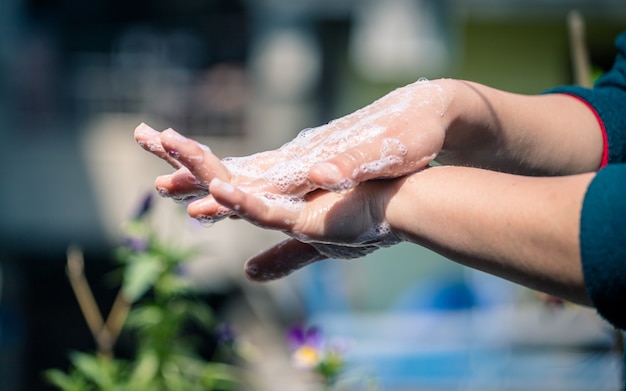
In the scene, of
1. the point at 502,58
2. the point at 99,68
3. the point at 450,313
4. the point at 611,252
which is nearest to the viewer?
the point at 611,252

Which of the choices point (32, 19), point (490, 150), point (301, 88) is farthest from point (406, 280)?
point (490, 150)

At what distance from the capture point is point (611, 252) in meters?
0.88

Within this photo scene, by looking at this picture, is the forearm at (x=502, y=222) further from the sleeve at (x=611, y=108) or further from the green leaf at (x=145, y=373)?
the green leaf at (x=145, y=373)

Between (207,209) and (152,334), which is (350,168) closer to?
(207,209)

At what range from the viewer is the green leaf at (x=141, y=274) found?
186cm

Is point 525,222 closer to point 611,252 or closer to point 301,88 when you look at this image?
point 611,252

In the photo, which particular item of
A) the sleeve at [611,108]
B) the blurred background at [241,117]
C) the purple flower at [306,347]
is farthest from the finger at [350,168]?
the blurred background at [241,117]

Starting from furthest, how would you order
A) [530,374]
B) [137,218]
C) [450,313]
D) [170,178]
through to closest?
[450,313], [530,374], [137,218], [170,178]

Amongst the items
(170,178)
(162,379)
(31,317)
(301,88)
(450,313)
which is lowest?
(31,317)

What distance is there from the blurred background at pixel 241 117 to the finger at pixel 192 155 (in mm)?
3567

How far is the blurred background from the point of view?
17.2ft

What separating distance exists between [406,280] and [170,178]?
5740mm

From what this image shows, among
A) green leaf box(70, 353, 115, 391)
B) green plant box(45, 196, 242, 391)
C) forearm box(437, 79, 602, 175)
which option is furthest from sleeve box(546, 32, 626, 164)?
green leaf box(70, 353, 115, 391)

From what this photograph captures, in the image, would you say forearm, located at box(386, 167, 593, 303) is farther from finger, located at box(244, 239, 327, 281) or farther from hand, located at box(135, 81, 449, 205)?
finger, located at box(244, 239, 327, 281)
